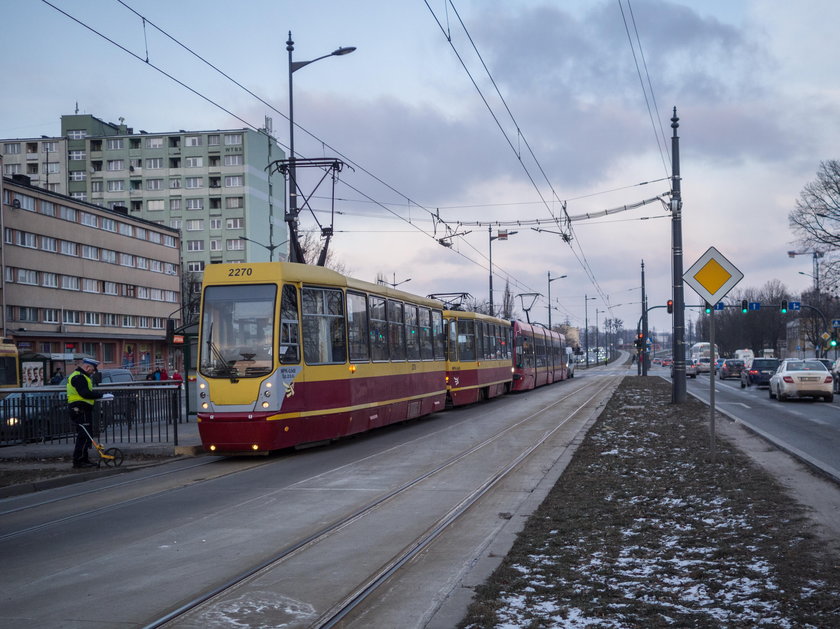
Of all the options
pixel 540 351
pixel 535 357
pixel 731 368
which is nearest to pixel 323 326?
pixel 535 357

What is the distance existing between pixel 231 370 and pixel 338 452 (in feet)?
8.85

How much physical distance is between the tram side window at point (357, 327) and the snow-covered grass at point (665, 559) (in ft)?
20.0

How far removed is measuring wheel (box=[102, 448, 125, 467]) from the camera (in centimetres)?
1331

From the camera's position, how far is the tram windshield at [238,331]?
44.3 ft

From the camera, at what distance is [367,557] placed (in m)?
6.89

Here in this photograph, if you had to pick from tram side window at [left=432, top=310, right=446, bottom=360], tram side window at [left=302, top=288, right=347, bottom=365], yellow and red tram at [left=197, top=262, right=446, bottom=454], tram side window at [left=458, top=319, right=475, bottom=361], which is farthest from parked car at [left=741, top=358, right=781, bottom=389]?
tram side window at [left=302, top=288, right=347, bottom=365]

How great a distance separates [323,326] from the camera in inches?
585

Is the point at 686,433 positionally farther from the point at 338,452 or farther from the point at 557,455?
the point at 338,452

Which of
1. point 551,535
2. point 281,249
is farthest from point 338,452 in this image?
point 281,249

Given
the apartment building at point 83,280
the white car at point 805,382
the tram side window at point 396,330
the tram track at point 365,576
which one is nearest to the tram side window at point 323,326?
the tram track at point 365,576

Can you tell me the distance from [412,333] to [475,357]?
7.78 metres

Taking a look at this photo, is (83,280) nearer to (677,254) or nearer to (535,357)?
(535,357)

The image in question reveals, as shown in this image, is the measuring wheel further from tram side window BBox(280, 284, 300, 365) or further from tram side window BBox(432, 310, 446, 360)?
tram side window BBox(432, 310, 446, 360)

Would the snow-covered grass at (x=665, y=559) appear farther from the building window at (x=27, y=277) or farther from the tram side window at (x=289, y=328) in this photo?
the building window at (x=27, y=277)
